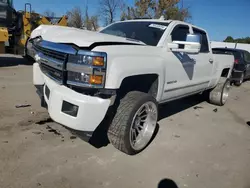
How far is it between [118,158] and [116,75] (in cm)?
121

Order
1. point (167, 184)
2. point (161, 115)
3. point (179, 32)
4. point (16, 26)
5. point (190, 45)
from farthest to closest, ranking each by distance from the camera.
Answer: point (16, 26)
point (161, 115)
point (179, 32)
point (190, 45)
point (167, 184)

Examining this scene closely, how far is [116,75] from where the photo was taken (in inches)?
107

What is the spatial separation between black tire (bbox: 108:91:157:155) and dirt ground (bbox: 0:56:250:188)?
0.29 meters

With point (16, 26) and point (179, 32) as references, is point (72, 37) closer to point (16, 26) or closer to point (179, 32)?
point (179, 32)

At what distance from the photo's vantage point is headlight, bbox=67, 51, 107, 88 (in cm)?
264

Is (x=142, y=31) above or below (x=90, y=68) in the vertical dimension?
above

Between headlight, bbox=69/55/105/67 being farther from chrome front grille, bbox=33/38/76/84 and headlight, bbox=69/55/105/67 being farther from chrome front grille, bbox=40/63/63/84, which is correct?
chrome front grille, bbox=40/63/63/84

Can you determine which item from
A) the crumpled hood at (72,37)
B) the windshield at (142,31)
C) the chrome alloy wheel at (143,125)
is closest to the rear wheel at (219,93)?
the windshield at (142,31)

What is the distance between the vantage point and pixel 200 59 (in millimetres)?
4895

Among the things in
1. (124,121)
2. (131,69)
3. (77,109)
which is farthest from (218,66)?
(77,109)

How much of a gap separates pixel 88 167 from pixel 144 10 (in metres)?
27.0

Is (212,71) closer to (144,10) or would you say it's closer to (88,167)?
(88,167)

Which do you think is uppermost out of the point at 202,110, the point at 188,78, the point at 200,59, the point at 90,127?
the point at 200,59

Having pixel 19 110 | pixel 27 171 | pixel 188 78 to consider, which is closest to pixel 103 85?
pixel 27 171
